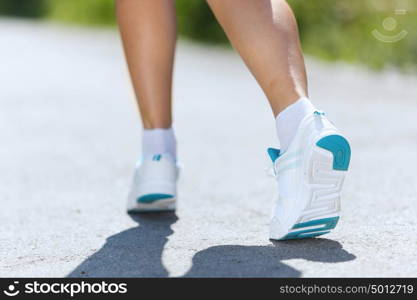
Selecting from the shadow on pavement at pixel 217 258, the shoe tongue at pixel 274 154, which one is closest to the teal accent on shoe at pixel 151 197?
the shadow on pavement at pixel 217 258

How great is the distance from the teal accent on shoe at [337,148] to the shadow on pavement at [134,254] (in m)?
0.45

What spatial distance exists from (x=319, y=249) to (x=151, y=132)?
2.23 ft

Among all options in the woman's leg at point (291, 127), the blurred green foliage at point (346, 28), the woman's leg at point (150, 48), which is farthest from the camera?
the blurred green foliage at point (346, 28)

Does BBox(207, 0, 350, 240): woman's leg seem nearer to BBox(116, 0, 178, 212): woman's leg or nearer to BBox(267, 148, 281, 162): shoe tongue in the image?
BBox(267, 148, 281, 162): shoe tongue

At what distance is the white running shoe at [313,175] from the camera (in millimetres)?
1888

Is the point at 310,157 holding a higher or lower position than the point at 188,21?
lower

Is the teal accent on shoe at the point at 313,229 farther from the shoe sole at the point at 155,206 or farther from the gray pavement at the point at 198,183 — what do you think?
the shoe sole at the point at 155,206

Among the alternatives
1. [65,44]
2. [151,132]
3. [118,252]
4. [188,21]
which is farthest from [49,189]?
[188,21]

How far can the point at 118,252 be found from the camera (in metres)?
2.06

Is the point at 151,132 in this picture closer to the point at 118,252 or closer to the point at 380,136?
the point at 118,252

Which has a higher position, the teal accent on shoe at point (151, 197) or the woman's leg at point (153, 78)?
the woman's leg at point (153, 78)

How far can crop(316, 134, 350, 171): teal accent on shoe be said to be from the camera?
6.17 ft

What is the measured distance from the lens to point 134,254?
203 cm

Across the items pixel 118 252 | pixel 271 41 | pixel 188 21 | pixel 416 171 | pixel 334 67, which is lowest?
pixel 118 252
